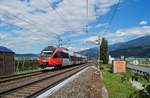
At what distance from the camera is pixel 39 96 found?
1506cm

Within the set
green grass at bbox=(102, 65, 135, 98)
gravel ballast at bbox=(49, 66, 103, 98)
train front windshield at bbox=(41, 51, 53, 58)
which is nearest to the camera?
gravel ballast at bbox=(49, 66, 103, 98)

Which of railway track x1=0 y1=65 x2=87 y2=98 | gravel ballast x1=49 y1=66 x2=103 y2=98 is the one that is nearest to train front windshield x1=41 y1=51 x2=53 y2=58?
railway track x1=0 y1=65 x2=87 y2=98

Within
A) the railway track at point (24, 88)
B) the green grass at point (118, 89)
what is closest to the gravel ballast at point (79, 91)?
the green grass at point (118, 89)

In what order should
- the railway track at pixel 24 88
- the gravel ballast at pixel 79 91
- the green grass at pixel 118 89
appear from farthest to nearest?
the green grass at pixel 118 89 → the gravel ballast at pixel 79 91 → the railway track at pixel 24 88

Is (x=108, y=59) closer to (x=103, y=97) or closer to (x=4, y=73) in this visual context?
(x=4, y=73)

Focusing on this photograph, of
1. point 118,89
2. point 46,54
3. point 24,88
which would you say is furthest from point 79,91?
point 46,54

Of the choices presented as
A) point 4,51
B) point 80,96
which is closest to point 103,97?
point 80,96

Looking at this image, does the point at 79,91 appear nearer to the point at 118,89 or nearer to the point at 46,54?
the point at 118,89

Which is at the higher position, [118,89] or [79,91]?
[79,91]

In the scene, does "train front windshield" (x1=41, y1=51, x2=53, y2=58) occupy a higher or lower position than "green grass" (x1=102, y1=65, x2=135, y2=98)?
higher

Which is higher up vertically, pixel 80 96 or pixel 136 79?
pixel 136 79

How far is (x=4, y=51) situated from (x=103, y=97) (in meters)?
21.4

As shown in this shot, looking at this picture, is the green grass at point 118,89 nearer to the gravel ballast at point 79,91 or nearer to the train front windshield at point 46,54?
the gravel ballast at point 79,91

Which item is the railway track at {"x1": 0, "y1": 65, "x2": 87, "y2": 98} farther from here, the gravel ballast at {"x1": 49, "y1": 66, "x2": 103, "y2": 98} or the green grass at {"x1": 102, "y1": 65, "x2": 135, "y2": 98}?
the green grass at {"x1": 102, "y1": 65, "x2": 135, "y2": 98}
